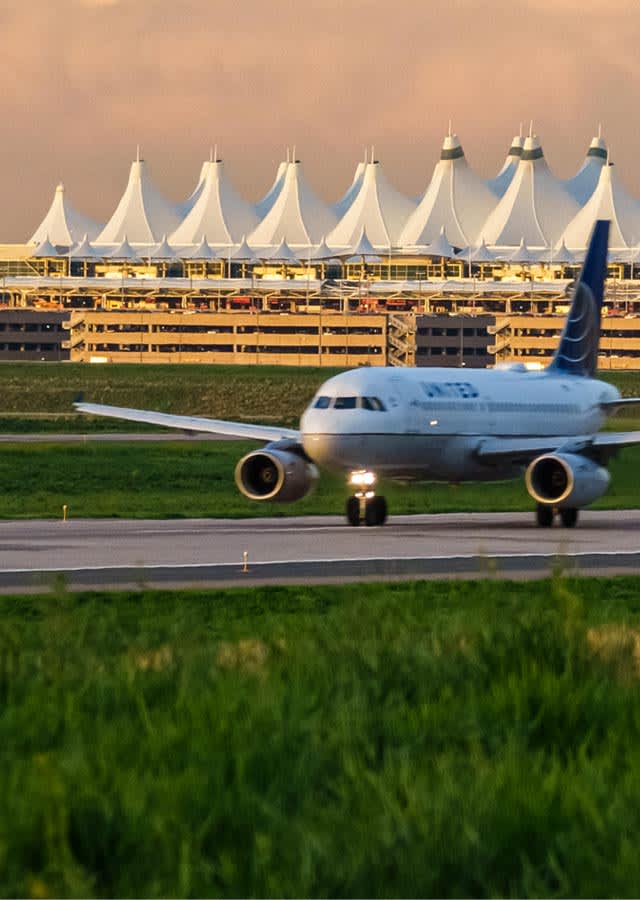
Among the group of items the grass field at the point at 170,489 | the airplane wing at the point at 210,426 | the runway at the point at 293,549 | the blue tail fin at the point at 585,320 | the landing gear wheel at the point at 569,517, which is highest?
the blue tail fin at the point at 585,320

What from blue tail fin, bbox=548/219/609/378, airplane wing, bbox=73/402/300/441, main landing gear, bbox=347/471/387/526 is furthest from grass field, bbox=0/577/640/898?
blue tail fin, bbox=548/219/609/378

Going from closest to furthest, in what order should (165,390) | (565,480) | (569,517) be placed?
(565,480) < (569,517) < (165,390)

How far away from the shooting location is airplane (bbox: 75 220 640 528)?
129ft

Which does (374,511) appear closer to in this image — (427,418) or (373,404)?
(373,404)

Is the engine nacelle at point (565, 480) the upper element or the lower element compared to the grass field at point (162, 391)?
lower

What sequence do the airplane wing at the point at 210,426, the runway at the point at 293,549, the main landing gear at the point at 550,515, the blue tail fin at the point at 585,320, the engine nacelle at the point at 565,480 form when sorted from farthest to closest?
the blue tail fin at the point at 585,320 < the airplane wing at the point at 210,426 < the main landing gear at the point at 550,515 < the engine nacelle at the point at 565,480 < the runway at the point at 293,549

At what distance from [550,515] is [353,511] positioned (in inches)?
158

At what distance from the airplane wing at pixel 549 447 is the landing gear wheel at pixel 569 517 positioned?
126 centimetres

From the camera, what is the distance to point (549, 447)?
41375mm

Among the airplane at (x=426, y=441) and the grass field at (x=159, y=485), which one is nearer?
the airplane at (x=426, y=441)

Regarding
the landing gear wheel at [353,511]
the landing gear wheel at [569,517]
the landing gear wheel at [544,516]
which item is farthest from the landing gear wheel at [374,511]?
the landing gear wheel at [569,517]

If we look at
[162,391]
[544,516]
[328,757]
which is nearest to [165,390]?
[162,391]

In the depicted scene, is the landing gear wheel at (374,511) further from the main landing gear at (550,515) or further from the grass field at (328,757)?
the grass field at (328,757)

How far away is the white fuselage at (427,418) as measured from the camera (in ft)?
129
